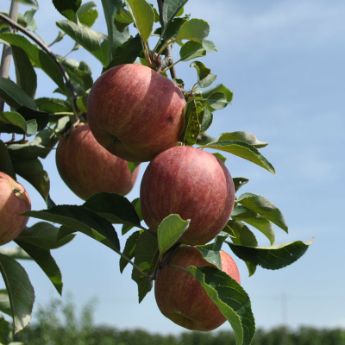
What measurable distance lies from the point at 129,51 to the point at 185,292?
0.55 metres

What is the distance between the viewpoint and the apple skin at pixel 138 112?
1.45m

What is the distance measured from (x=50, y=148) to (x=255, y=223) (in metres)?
0.60

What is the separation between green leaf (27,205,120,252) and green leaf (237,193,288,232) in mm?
307

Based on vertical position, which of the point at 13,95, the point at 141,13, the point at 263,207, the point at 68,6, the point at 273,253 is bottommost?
the point at 273,253

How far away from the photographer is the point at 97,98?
1.49 m

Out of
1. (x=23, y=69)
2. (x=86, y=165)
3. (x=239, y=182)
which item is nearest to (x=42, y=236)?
(x=86, y=165)

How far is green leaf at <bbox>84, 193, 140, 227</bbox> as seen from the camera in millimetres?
1501

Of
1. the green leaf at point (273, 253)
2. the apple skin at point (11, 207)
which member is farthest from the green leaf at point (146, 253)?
the apple skin at point (11, 207)

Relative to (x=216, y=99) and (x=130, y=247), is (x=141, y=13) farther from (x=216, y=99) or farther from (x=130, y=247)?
(x=130, y=247)

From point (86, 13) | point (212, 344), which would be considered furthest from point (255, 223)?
point (212, 344)

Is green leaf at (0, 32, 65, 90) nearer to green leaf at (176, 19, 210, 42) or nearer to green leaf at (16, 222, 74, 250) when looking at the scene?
green leaf at (16, 222, 74, 250)

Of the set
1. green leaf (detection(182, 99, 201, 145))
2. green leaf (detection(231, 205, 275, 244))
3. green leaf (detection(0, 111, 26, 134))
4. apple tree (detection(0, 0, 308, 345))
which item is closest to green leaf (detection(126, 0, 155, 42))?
apple tree (detection(0, 0, 308, 345))

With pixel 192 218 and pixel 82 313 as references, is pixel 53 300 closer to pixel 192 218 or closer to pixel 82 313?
pixel 82 313

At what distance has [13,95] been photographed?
5.92 feet
